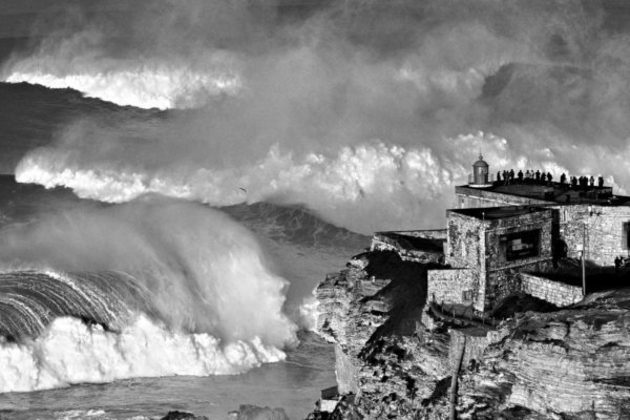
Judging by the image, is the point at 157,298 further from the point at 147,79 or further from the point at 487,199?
the point at 147,79

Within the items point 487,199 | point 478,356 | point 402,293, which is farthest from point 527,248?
point 478,356

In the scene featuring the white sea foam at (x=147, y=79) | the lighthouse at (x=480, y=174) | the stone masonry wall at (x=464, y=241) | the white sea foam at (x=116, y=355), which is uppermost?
the white sea foam at (x=147, y=79)

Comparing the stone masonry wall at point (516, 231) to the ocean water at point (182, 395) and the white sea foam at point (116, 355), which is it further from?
the white sea foam at point (116, 355)

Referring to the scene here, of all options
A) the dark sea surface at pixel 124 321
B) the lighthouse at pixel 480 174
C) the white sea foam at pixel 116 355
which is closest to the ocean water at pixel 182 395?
the dark sea surface at pixel 124 321

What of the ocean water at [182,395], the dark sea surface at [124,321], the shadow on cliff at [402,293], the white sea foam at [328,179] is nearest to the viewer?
the shadow on cliff at [402,293]

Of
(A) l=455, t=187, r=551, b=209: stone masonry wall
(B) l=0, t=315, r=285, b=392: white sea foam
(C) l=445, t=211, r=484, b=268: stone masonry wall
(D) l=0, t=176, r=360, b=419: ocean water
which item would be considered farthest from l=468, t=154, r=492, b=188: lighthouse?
(B) l=0, t=315, r=285, b=392: white sea foam

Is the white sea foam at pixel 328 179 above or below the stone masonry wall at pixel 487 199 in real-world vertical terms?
above

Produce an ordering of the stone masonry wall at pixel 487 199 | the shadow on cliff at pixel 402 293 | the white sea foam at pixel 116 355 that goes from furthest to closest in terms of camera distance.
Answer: the white sea foam at pixel 116 355, the stone masonry wall at pixel 487 199, the shadow on cliff at pixel 402 293
